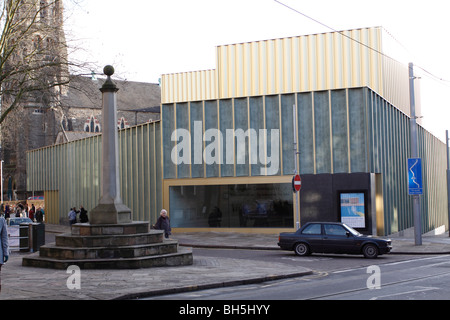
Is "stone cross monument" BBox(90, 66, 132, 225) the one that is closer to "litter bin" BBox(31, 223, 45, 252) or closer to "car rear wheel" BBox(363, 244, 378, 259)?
"litter bin" BBox(31, 223, 45, 252)

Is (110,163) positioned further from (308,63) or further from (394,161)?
(308,63)

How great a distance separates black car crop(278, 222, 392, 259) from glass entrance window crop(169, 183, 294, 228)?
940cm

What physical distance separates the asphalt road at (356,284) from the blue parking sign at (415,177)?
6751 mm

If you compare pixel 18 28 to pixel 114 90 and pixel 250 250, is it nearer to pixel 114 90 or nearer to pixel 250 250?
pixel 114 90

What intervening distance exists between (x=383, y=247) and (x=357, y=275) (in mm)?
5643

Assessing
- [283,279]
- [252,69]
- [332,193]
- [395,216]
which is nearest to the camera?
[283,279]

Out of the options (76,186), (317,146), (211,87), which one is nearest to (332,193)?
(317,146)

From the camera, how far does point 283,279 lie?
14312 millimetres

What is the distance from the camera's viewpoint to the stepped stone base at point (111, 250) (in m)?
15.9

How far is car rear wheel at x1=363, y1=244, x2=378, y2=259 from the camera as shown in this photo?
19.9m

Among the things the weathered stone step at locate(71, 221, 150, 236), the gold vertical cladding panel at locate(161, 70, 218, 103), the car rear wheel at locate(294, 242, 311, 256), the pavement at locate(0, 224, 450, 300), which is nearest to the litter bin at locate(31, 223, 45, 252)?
the pavement at locate(0, 224, 450, 300)

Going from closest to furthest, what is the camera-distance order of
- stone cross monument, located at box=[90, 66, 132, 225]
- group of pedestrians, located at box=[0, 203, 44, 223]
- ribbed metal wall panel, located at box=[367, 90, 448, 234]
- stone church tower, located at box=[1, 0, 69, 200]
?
stone cross monument, located at box=[90, 66, 132, 225], stone church tower, located at box=[1, 0, 69, 200], ribbed metal wall panel, located at box=[367, 90, 448, 234], group of pedestrians, located at box=[0, 203, 44, 223]

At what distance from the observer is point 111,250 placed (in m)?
16.3

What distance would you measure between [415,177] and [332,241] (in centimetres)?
722
